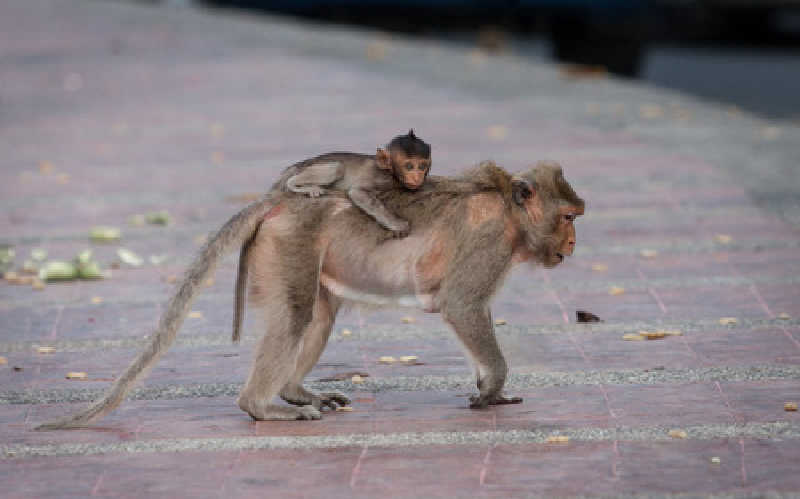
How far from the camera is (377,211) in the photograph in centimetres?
496

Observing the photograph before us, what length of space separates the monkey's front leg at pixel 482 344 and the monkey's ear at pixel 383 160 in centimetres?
56

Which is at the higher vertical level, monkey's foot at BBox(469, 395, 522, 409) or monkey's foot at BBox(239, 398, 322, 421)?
monkey's foot at BBox(469, 395, 522, 409)

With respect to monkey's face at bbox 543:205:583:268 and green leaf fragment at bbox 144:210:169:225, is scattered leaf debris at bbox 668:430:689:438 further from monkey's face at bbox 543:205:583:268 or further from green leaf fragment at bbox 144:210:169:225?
green leaf fragment at bbox 144:210:169:225

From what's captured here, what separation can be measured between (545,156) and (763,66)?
8892 mm

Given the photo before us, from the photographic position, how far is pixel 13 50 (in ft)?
57.3

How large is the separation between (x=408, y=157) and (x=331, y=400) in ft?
3.51

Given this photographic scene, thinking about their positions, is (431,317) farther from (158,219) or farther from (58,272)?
(158,219)

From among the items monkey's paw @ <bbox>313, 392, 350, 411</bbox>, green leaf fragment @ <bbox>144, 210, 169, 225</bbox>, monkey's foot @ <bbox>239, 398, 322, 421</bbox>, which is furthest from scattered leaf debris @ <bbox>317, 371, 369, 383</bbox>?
green leaf fragment @ <bbox>144, 210, 169, 225</bbox>

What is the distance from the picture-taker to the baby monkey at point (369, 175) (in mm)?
4898

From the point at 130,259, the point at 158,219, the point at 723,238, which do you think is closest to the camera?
the point at 130,259

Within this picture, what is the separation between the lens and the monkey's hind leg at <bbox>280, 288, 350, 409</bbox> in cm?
528

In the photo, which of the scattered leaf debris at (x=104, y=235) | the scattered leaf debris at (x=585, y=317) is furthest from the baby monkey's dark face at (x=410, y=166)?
the scattered leaf debris at (x=104, y=235)

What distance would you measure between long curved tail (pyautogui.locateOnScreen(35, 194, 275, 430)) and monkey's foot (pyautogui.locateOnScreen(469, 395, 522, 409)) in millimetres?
1039

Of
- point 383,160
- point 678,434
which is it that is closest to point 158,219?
point 383,160
